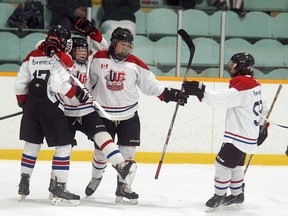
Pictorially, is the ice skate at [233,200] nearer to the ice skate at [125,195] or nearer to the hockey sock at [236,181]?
A: the hockey sock at [236,181]

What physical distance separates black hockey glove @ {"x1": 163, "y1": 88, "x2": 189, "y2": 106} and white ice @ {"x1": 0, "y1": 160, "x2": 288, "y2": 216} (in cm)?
64

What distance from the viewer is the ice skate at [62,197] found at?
459cm

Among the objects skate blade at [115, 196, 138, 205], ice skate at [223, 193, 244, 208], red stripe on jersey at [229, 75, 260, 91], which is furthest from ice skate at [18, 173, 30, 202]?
red stripe on jersey at [229, 75, 260, 91]

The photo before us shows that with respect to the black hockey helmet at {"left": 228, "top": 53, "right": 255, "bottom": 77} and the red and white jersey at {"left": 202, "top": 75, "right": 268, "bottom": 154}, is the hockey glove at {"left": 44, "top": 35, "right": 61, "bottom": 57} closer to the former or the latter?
the red and white jersey at {"left": 202, "top": 75, "right": 268, "bottom": 154}

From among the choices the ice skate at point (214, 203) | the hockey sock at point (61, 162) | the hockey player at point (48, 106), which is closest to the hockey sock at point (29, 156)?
the hockey player at point (48, 106)

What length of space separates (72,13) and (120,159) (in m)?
2.62

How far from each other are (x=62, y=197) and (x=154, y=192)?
91 centimetres

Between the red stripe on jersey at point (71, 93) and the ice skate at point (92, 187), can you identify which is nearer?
the red stripe on jersey at point (71, 93)

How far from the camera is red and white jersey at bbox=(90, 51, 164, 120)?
4.82m

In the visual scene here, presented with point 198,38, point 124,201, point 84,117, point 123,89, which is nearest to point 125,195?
point 124,201

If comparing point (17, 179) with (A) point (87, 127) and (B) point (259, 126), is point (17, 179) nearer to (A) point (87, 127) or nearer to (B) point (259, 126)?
(A) point (87, 127)

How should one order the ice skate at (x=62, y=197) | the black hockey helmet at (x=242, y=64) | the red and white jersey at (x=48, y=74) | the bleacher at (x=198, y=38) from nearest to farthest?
1. the red and white jersey at (x=48, y=74)
2. the ice skate at (x=62, y=197)
3. the black hockey helmet at (x=242, y=64)
4. the bleacher at (x=198, y=38)

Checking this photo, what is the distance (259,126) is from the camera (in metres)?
4.90

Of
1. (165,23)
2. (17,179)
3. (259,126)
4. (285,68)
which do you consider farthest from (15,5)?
(259,126)
